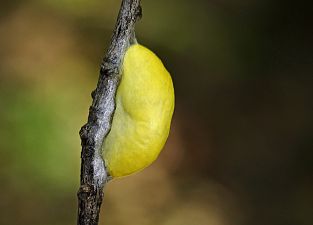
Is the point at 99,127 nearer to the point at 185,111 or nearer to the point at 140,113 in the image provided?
the point at 140,113

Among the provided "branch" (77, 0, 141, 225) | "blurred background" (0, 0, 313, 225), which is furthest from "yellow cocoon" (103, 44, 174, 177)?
"blurred background" (0, 0, 313, 225)

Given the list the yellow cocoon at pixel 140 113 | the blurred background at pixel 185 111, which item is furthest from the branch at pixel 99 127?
the blurred background at pixel 185 111

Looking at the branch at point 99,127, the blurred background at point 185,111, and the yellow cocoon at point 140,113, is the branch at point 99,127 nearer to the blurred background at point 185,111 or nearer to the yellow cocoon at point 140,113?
the yellow cocoon at point 140,113

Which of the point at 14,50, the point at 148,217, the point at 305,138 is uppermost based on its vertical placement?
the point at 14,50

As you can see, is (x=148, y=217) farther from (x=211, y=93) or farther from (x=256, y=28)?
(x=256, y=28)

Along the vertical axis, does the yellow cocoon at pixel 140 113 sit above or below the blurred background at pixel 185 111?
below

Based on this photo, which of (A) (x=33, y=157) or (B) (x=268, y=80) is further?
(B) (x=268, y=80)

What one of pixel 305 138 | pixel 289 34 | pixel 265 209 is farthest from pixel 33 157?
pixel 289 34

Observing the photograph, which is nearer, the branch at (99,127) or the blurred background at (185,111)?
the branch at (99,127)
